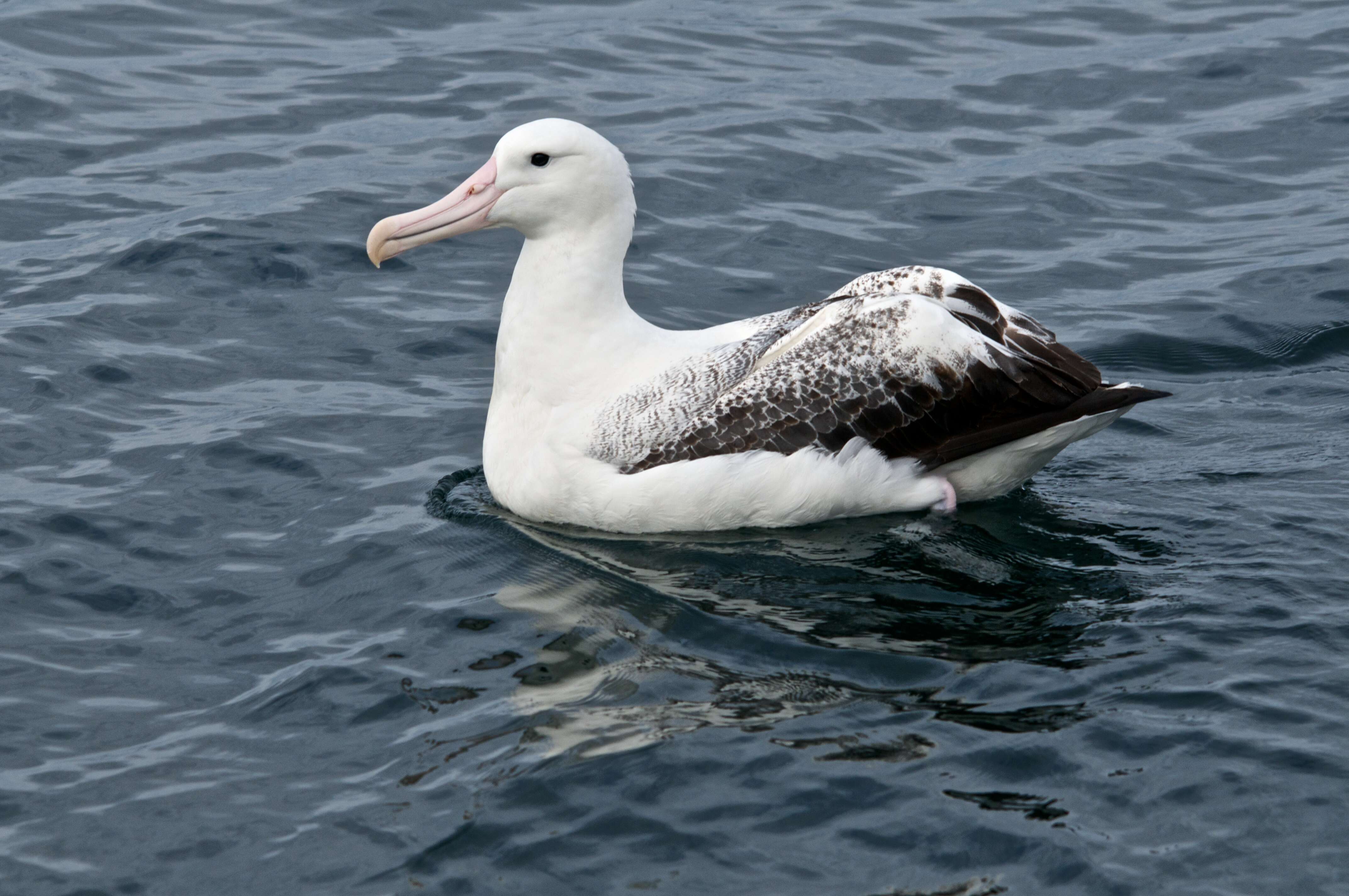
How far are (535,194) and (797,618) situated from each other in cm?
285

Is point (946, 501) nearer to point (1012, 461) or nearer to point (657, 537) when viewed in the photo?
point (1012, 461)

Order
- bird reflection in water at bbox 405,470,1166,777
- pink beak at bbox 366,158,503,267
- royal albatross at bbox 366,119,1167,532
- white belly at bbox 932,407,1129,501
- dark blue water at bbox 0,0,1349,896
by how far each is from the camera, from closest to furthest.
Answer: dark blue water at bbox 0,0,1349,896
bird reflection in water at bbox 405,470,1166,777
royal albatross at bbox 366,119,1167,532
white belly at bbox 932,407,1129,501
pink beak at bbox 366,158,503,267

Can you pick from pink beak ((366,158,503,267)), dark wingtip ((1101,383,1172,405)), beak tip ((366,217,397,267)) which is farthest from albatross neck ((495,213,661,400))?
dark wingtip ((1101,383,1172,405))

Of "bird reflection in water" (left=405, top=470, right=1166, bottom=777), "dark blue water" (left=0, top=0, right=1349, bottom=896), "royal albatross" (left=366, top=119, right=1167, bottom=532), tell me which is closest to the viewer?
"dark blue water" (left=0, top=0, right=1349, bottom=896)

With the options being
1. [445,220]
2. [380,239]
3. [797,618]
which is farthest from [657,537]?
[380,239]

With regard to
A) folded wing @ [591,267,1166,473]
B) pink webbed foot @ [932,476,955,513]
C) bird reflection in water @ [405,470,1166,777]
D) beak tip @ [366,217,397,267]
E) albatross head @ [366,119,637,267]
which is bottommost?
bird reflection in water @ [405,470,1166,777]

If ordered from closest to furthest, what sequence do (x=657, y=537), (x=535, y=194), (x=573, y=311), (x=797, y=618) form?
(x=797, y=618) < (x=657, y=537) < (x=535, y=194) < (x=573, y=311)

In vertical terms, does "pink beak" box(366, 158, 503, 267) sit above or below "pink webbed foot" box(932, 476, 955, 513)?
above

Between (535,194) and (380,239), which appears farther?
(380,239)

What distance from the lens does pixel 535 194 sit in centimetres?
933

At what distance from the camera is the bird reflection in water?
281 inches

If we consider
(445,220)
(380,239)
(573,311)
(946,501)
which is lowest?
(946,501)

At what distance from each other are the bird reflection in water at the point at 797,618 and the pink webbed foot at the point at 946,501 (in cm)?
6

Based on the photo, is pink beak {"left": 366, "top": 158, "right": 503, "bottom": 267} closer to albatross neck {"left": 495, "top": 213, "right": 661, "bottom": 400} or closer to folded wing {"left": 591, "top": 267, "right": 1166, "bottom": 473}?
albatross neck {"left": 495, "top": 213, "right": 661, "bottom": 400}
